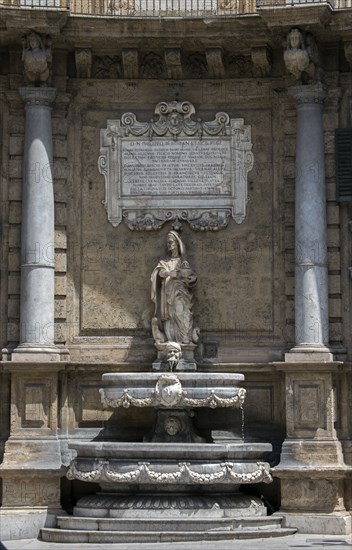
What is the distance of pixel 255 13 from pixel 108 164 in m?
3.23

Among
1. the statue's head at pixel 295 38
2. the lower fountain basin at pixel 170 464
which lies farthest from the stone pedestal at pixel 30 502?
the statue's head at pixel 295 38

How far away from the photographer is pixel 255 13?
21.9 m

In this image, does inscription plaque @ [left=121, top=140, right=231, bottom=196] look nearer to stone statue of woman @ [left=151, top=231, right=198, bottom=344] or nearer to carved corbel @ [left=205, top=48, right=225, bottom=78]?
stone statue of woman @ [left=151, top=231, right=198, bottom=344]

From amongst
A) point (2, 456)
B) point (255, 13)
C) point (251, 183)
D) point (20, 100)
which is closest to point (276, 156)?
point (251, 183)

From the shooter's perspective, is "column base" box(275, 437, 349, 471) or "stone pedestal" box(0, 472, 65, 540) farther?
"column base" box(275, 437, 349, 471)

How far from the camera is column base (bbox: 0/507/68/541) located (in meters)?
21.0

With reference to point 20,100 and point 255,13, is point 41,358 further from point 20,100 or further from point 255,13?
point 255,13

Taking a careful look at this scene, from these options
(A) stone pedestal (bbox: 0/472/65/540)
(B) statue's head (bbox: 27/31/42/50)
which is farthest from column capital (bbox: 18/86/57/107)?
(A) stone pedestal (bbox: 0/472/65/540)

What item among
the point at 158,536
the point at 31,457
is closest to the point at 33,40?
the point at 31,457

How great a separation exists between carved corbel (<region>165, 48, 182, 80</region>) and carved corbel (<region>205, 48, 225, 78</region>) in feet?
1.45

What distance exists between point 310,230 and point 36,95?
457cm

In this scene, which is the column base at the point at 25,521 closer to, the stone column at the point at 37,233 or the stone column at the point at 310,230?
the stone column at the point at 37,233

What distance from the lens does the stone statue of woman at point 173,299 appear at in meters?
22.2

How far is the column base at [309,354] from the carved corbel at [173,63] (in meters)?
4.65
